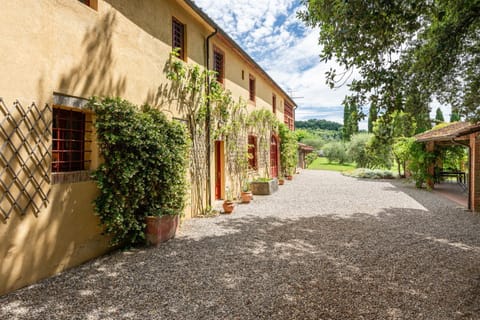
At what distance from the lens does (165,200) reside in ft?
19.5

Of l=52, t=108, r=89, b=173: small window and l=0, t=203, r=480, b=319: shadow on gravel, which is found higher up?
l=52, t=108, r=89, b=173: small window

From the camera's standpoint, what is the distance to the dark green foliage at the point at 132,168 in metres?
4.88

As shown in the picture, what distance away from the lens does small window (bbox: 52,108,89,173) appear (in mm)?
4590

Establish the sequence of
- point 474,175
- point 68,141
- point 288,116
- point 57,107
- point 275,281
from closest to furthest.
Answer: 1. point 275,281
2. point 57,107
3. point 68,141
4. point 474,175
5. point 288,116

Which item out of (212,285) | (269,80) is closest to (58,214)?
(212,285)

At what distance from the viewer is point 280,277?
4.23 meters

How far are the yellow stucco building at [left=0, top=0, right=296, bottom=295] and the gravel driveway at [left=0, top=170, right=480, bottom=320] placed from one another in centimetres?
54

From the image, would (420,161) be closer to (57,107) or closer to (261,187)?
(261,187)

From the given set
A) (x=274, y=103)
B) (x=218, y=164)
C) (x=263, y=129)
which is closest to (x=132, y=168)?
(x=218, y=164)

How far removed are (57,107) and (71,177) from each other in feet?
4.01

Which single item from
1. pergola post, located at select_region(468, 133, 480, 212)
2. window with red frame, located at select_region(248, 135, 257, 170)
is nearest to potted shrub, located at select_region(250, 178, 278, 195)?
window with red frame, located at select_region(248, 135, 257, 170)

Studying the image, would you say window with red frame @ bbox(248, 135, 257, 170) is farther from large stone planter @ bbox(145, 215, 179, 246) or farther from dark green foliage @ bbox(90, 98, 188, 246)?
large stone planter @ bbox(145, 215, 179, 246)

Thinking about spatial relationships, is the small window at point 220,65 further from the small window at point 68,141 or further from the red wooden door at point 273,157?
the red wooden door at point 273,157

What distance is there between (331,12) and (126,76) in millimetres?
4275
